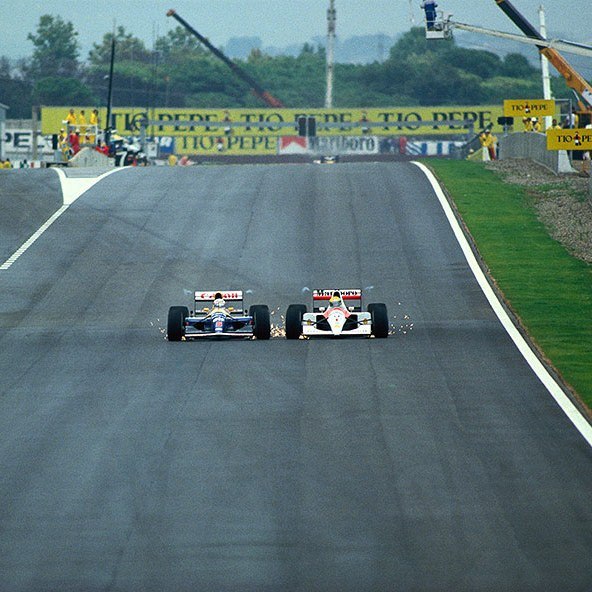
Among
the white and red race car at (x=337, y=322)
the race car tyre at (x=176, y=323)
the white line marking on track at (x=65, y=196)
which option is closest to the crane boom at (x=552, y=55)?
the white line marking on track at (x=65, y=196)

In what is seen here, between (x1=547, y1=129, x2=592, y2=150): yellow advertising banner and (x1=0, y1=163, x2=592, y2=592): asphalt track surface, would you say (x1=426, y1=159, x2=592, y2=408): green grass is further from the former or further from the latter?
(x1=547, y1=129, x2=592, y2=150): yellow advertising banner

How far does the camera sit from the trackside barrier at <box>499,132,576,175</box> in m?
50.8

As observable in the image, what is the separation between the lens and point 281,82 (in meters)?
167

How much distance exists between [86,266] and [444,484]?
2080cm

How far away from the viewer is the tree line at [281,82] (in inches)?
5640

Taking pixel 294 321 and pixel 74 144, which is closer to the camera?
pixel 294 321

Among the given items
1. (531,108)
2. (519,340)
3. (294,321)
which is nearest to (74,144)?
(531,108)

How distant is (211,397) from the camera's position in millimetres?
19922

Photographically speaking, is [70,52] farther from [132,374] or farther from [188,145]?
[132,374]

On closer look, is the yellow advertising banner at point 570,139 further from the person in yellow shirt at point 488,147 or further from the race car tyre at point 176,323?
the person in yellow shirt at point 488,147

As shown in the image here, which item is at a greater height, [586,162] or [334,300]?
[586,162]

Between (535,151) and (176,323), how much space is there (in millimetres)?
33659

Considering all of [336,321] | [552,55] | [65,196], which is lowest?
[336,321]

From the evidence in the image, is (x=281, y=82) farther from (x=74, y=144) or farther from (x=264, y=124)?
(x=74, y=144)
